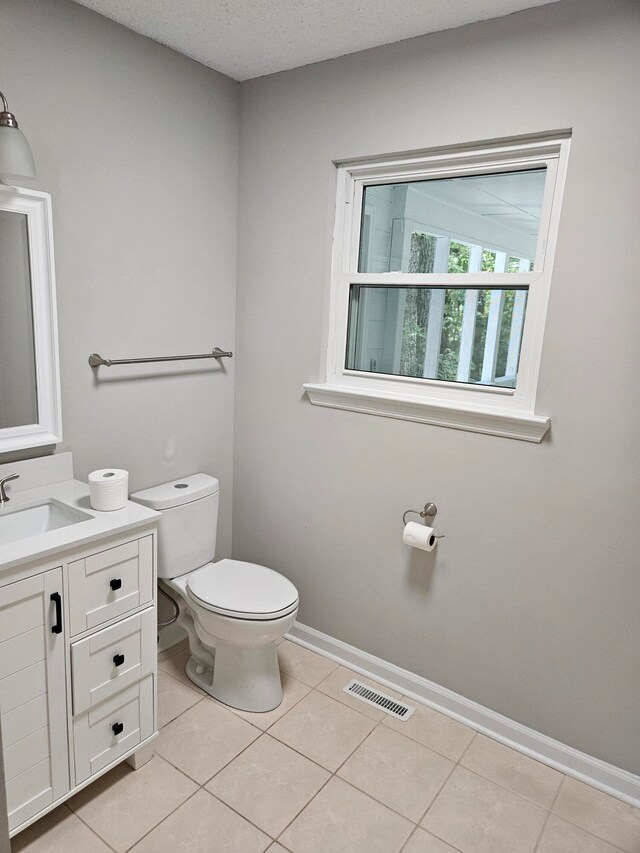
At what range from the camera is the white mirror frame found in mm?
1745

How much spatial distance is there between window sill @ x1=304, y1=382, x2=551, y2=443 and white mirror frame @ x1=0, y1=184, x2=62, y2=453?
0.96 meters

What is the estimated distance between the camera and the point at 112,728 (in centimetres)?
175

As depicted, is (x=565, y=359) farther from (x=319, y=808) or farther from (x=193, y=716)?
(x=193, y=716)

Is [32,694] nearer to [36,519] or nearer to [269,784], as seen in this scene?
[36,519]

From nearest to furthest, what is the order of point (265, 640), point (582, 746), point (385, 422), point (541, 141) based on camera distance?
point (541, 141)
point (582, 746)
point (265, 640)
point (385, 422)

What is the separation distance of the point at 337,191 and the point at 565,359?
108 centimetres

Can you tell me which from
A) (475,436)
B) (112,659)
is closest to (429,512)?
(475,436)

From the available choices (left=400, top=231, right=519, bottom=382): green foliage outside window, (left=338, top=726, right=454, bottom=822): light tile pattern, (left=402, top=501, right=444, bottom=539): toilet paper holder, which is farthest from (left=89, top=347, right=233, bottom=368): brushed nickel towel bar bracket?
(left=338, top=726, right=454, bottom=822): light tile pattern

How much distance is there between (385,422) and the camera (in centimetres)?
221

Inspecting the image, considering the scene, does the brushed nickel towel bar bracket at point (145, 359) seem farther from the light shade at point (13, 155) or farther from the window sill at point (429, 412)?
the light shade at point (13, 155)

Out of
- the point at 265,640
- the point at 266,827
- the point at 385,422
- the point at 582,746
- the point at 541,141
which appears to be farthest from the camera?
the point at 385,422

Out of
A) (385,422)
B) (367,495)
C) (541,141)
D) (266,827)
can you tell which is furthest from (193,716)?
(541,141)

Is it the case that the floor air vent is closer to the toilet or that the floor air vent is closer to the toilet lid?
the toilet

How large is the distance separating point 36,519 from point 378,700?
143cm
